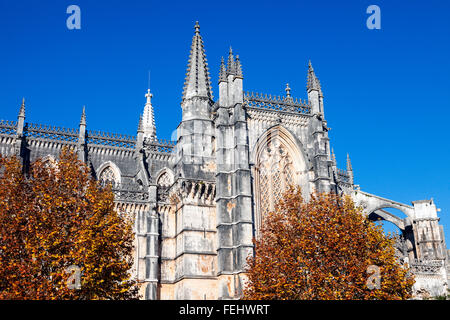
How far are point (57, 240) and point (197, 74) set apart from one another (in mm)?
20331

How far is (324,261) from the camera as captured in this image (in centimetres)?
2480

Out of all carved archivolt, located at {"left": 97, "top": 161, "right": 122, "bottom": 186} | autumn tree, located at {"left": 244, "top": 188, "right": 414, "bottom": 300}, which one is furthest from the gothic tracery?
carved archivolt, located at {"left": 97, "top": 161, "right": 122, "bottom": 186}

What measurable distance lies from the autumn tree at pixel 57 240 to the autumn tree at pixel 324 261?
23.3ft

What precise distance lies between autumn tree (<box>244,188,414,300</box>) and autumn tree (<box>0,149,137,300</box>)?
23.3 ft

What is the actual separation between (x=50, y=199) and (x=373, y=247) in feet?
53.6

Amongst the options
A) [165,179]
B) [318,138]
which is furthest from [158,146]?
[318,138]

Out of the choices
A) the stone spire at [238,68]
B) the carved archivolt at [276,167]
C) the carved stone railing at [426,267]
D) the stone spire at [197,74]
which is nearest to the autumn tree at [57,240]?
the carved archivolt at [276,167]

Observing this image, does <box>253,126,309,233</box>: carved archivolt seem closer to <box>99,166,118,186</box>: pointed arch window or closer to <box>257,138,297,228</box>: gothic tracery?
<box>257,138,297,228</box>: gothic tracery

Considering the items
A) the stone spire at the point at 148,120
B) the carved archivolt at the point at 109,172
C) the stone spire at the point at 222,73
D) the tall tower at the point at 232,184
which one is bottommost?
the tall tower at the point at 232,184

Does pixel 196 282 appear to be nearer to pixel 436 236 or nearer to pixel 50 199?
pixel 50 199

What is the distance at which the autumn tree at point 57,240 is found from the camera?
20234mm

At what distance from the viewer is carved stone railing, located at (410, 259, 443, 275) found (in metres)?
42.1

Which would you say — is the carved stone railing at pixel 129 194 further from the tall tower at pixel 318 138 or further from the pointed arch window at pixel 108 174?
the tall tower at pixel 318 138
